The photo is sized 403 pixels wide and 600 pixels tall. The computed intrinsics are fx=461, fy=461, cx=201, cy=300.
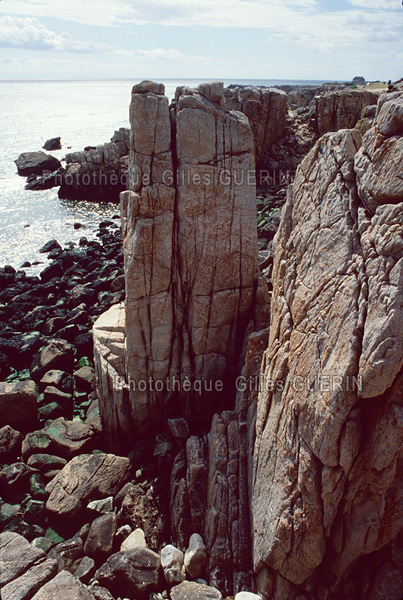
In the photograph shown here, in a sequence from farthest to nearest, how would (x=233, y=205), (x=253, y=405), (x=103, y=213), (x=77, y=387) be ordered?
→ (x=103, y=213) < (x=77, y=387) < (x=233, y=205) < (x=253, y=405)

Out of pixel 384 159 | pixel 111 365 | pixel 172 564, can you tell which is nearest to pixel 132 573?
pixel 172 564

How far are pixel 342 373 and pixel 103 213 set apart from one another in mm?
26086

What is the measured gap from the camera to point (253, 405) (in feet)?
21.7

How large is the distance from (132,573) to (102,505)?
68.5 inches

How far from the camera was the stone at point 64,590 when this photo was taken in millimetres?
5746

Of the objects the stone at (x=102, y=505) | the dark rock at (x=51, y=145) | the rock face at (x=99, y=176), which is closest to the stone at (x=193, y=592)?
the stone at (x=102, y=505)

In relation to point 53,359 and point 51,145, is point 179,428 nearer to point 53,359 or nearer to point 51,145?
point 53,359

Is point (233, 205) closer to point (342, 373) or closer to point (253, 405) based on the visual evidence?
point (253, 405)

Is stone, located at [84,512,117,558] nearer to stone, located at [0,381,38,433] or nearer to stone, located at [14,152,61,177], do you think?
stone, located at [0,381,38,433]

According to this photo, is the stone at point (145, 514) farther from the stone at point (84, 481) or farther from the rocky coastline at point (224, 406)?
the stone at point (84, 481)

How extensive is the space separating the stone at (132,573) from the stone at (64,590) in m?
0.40

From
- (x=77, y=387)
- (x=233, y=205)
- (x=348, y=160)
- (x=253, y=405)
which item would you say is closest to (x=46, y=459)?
(x=77, y=387)

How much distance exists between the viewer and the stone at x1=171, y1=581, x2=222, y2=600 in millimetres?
5570

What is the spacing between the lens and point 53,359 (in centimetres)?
1250
